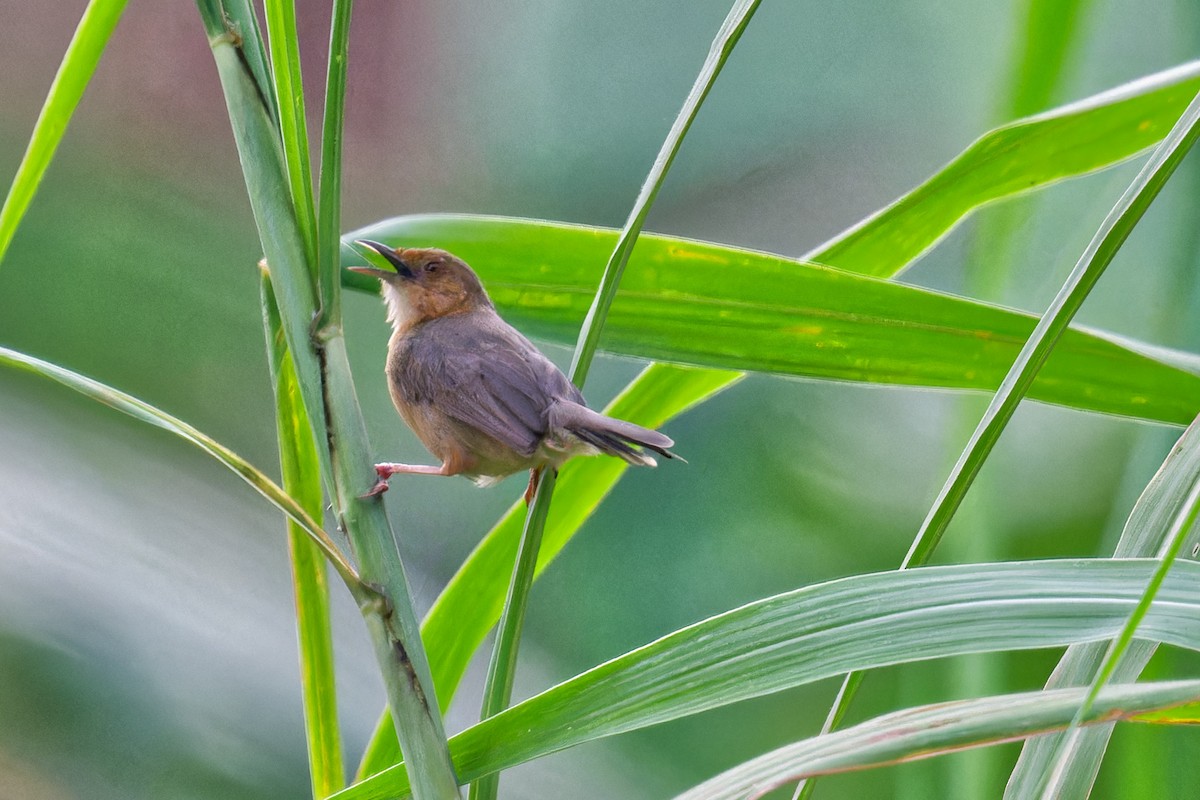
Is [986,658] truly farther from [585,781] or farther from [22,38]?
[22,38]

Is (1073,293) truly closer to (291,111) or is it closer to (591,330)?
(591,330)

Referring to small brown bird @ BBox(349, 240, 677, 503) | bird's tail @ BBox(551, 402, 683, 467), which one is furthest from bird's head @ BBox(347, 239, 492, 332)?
bird's tail @ BBox(551, 402, 683, 467)

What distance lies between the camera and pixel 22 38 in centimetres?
175

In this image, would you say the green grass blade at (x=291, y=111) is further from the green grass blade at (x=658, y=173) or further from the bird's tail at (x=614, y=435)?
the bird's tail at (x=614, y=435)

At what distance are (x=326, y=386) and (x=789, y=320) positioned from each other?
0.86 feet

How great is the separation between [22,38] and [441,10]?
0.76m

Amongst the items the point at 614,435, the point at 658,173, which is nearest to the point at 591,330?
the point at 658,173

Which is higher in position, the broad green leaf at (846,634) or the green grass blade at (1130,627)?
the broad green leaf at (846,634)

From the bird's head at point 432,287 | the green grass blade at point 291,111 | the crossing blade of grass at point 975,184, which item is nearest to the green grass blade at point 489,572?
the crossing blade of grass at point 975,184

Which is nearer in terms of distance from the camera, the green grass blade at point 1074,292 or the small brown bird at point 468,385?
the green grass blade at point 1074,292

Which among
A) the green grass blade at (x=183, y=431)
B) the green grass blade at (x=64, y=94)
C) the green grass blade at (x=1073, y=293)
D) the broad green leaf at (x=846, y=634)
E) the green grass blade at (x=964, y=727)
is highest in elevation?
the green grass blade at (x=64, y=94)

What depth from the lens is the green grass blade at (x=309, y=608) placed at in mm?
523

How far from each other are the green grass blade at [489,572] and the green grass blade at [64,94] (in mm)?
286

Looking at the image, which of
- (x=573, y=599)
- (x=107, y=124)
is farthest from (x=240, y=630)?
(x=107, y=124)
